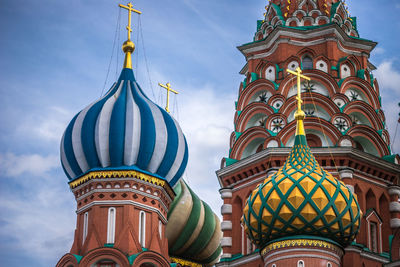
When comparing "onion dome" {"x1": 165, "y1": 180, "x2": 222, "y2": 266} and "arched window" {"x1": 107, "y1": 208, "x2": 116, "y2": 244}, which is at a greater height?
"onion dome" {"x1": 165, "y1": 180, "x2": 222, "y2": 266}

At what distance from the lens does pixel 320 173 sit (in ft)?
62.5

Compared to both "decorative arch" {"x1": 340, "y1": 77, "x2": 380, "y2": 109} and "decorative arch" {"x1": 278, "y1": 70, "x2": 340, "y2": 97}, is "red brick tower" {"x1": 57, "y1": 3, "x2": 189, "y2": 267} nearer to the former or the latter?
"decorative arch" {"x1": 278, "y1": 70, "x2": 340, "y2": 97}

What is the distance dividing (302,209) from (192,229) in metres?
5.63

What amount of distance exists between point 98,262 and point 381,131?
25.0 ft

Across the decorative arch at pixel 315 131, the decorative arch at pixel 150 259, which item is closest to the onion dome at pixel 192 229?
the decorative arch at pixel 315 131

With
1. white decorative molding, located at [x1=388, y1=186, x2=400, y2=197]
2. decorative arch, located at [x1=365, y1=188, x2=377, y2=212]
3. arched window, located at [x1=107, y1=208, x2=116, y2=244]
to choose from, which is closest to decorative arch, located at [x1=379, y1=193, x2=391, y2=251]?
white decorative molding, located at [x1=388, y1=186, x2=400, y2=197]

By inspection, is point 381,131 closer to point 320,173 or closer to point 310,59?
point 310,59

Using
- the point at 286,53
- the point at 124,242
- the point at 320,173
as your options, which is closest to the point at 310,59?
the point at 286,53

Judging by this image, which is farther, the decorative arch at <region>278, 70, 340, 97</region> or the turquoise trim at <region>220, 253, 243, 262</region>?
the decorative arch at <region>278, 70, 340, 97</region>

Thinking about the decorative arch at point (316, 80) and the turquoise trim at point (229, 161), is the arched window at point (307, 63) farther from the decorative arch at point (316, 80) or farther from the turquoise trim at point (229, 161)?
the turquoise trim at point (229, 161)

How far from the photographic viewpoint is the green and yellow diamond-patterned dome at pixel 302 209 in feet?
60.3

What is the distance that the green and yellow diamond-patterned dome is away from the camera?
60.3 ft

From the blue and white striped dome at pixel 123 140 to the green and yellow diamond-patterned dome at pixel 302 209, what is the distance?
2.29 meters

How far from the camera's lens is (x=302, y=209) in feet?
60.3
